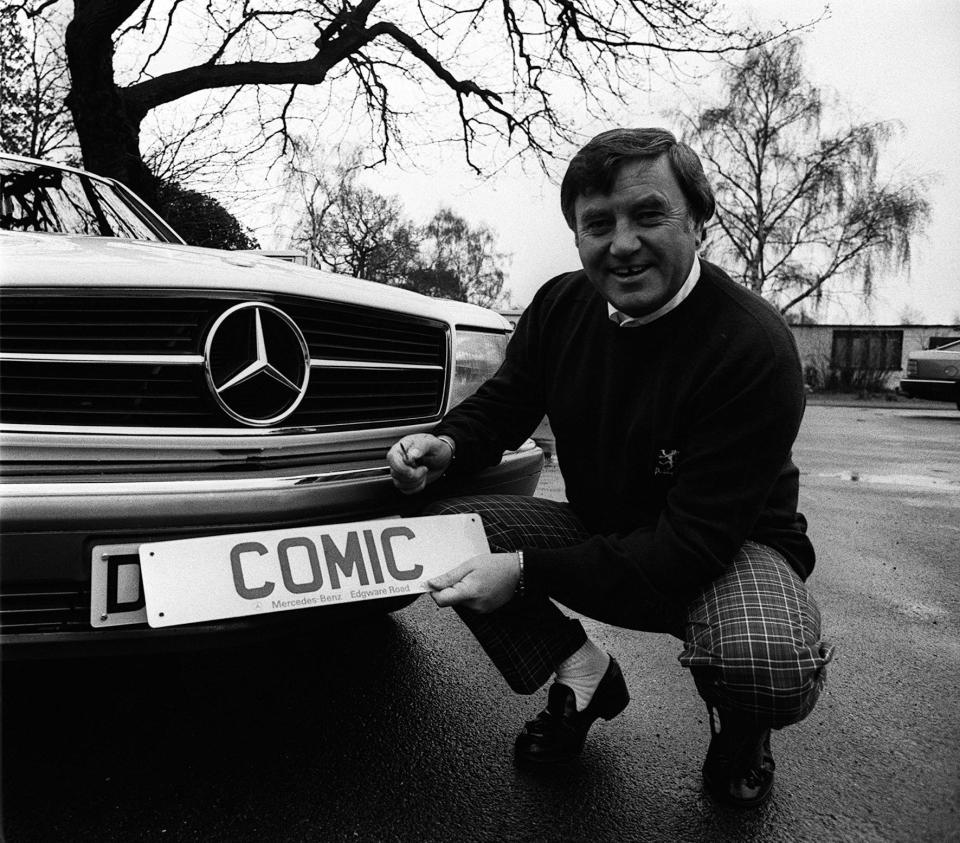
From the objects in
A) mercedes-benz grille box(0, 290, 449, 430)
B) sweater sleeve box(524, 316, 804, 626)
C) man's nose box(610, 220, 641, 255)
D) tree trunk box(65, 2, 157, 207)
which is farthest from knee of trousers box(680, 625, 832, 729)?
tree trunk box(65, 2, 157, 207)

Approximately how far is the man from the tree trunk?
828 cm

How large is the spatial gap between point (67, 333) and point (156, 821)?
0.98 m

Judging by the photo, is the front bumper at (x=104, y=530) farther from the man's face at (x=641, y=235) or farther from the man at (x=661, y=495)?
the man's face at (x=641, y=235)

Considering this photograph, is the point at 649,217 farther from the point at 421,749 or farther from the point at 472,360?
the point at 421,749

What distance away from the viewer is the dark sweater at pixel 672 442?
5.43 feet

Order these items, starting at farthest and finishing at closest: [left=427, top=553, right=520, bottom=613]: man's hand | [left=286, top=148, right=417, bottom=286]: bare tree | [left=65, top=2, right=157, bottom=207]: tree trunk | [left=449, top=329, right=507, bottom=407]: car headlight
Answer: [left=286, top=148, right=417, bottom=286]: bare tree, [left=65, top=2, right=157, bottom=207]: tree trunk, [left=449, top=329, right=507, bottom=407]: car headlight, [left=427, top=553, right=520, bottom=613]: man's hand

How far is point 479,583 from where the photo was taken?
168cm

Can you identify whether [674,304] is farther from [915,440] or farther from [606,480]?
[915,440]

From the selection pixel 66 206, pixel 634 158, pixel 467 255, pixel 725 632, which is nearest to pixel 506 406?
pixel 634 158

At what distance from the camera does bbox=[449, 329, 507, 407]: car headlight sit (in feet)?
7.88

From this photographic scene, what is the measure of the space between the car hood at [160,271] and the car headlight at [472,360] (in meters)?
0.14

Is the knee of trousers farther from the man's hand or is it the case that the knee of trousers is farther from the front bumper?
the front bumper

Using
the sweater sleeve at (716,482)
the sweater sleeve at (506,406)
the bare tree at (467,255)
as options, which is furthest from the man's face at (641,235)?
the bare tree at (467,255)

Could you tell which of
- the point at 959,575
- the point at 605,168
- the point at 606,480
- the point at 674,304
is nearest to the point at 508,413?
the point at 606,480
